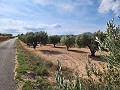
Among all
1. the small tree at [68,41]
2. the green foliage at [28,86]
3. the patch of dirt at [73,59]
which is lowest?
the patch of dirt at [73,59]

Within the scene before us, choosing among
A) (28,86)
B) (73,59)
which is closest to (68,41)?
(73,59)

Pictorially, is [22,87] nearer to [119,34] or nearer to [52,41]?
[119,34]

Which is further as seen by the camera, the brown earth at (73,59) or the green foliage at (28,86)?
the brown earth at (73,59)

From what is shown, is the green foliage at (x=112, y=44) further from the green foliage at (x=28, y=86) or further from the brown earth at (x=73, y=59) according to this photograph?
the brown earth at (x=73, y=59)

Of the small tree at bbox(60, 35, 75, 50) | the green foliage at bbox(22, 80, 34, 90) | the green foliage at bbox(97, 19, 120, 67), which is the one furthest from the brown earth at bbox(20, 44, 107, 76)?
the small tree at bbox(60, 35, 75, 50)

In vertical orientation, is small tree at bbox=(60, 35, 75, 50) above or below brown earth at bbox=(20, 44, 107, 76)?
above

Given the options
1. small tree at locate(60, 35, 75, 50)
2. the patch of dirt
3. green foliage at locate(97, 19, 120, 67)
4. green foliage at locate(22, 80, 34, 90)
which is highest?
green foliage at locate(97, 19, 120, 67)

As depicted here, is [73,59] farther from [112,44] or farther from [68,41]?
[112,44]

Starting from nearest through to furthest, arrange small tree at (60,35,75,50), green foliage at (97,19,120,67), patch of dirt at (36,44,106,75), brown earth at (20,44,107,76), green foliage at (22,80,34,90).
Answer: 1. green foliage at (97,19,120,67)
2. green foliage at (22,80,34,90)
3. brown earth at (20,44,107,76)
4. patch of dirt at (36,44,106,75)
5. small tree at (60,35,75,50)

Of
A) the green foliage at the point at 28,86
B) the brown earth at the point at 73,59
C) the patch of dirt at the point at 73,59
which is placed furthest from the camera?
the patch of dirt at the point at 73,59

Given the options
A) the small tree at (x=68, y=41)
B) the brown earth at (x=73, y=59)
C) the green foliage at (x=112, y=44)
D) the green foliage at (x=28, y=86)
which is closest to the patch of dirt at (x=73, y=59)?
the brown earth at (x=73, y=59)

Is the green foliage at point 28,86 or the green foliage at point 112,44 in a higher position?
the green foliage at point 112,44

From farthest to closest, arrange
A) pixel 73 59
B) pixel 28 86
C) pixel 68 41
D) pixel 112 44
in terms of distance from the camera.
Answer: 1. pixel 68 41
2. pixel 73 59
3. pixel 28 86
4. pixel 112 44

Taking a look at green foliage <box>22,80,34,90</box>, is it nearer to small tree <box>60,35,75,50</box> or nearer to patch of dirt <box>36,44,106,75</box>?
patch of dirt <box>36,44,106,75</box>
